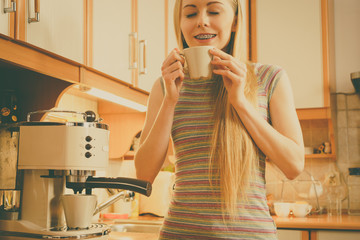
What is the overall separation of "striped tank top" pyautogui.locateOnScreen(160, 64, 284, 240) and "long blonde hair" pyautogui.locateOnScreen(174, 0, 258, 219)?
0.05ft

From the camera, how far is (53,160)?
93cm

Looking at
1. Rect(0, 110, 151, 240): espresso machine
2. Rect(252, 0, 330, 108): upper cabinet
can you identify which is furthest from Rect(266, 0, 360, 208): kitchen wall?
Rect(0, 110, 151, 240): espresso machine

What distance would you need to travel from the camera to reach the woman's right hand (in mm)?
857

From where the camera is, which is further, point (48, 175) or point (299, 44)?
point (299, 44)

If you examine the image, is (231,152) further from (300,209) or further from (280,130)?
(300,209)

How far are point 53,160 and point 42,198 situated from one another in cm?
11

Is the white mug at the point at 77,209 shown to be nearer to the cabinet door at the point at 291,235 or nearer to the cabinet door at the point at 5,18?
the cabinet door at the point at 5,18

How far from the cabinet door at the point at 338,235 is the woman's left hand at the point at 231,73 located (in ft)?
5.43

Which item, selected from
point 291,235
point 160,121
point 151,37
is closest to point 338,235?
point 291,235

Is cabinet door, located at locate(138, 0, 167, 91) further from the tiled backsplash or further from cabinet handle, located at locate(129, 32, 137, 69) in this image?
the tiled backsplash

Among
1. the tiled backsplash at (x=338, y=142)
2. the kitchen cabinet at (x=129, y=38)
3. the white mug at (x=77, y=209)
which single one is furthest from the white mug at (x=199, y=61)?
the tiled backsplash at (x=338, y=142)

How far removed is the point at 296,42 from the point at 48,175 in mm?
2271

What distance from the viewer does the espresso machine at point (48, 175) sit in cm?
93

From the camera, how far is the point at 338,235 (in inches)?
86.4
